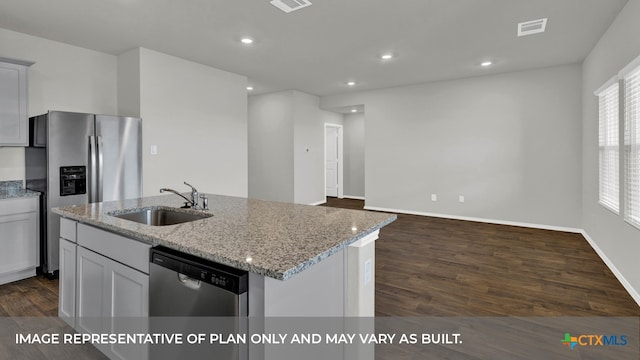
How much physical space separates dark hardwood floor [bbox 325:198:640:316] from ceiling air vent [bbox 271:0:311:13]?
2.69 m

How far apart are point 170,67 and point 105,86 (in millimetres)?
870

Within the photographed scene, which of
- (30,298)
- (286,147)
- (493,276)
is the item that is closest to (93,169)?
(30,298)

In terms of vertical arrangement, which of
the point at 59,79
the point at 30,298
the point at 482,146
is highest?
the point at 59,79

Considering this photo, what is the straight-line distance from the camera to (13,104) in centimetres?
320

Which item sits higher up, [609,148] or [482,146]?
[482,146]

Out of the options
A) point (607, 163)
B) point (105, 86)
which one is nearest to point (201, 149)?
point (105, 86)

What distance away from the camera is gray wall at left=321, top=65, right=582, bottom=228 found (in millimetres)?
5172

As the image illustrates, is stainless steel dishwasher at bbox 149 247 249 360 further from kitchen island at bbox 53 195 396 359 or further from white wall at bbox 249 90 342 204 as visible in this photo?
white wall at bbox 249 90 342 204

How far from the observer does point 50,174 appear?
3.25 metres

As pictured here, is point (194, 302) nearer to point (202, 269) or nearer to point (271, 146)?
point (202, 269)

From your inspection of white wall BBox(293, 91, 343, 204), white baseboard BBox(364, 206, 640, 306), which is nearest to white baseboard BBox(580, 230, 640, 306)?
white baseboard BBox(364, 206, 640, 306)

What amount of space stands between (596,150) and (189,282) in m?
5.01

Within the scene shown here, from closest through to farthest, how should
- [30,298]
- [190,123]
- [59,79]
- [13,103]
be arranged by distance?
[30,298], [13,103], [59,79], [190,123]

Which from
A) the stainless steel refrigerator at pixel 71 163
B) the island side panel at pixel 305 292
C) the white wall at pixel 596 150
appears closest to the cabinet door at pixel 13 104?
the stainless steel refrigerator at pixel 71 163
